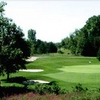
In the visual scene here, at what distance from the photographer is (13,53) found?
31484 mm

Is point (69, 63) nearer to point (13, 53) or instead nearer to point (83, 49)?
point (83, 49)

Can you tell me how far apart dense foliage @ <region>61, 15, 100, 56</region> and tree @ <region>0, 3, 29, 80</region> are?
49248 millimetres

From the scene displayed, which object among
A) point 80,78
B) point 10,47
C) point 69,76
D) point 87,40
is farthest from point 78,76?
point 87,40

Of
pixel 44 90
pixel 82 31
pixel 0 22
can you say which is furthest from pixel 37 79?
pixel 82 31

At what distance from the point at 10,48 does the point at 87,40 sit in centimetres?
6361

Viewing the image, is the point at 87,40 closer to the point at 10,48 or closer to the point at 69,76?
the point at 69,76

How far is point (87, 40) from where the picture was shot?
92750 mm

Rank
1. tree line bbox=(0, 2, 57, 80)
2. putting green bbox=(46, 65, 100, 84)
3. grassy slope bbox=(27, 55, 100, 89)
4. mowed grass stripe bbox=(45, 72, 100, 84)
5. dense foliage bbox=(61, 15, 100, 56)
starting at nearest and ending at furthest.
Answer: tree line bbox=(0, 2, 57, 80), grassy slope bbox=(27, 55, 100, 89), mowed grass stripe bbox=(45, 72, 100, 84), putting green bbox=(46, 65, 100, 84), dense foliage bbox=(61, 15, 100, 56)

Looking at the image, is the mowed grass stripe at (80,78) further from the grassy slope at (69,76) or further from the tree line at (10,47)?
the tree line at (10,47)

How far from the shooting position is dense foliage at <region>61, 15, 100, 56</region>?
92250mm

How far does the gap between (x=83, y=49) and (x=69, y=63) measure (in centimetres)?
2188

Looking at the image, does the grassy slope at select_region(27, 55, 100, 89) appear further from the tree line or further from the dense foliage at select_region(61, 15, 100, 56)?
the dense foliage at select_region(61, 15, 100, 56)

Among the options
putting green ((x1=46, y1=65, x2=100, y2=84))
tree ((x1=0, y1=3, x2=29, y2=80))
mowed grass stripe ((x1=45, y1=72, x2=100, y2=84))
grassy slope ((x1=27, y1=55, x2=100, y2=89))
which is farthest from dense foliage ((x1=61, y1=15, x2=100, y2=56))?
mowed grass stripe ((x1=45, y1=72, x2=100, y2=84))

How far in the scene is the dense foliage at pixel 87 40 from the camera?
92.2 meters
